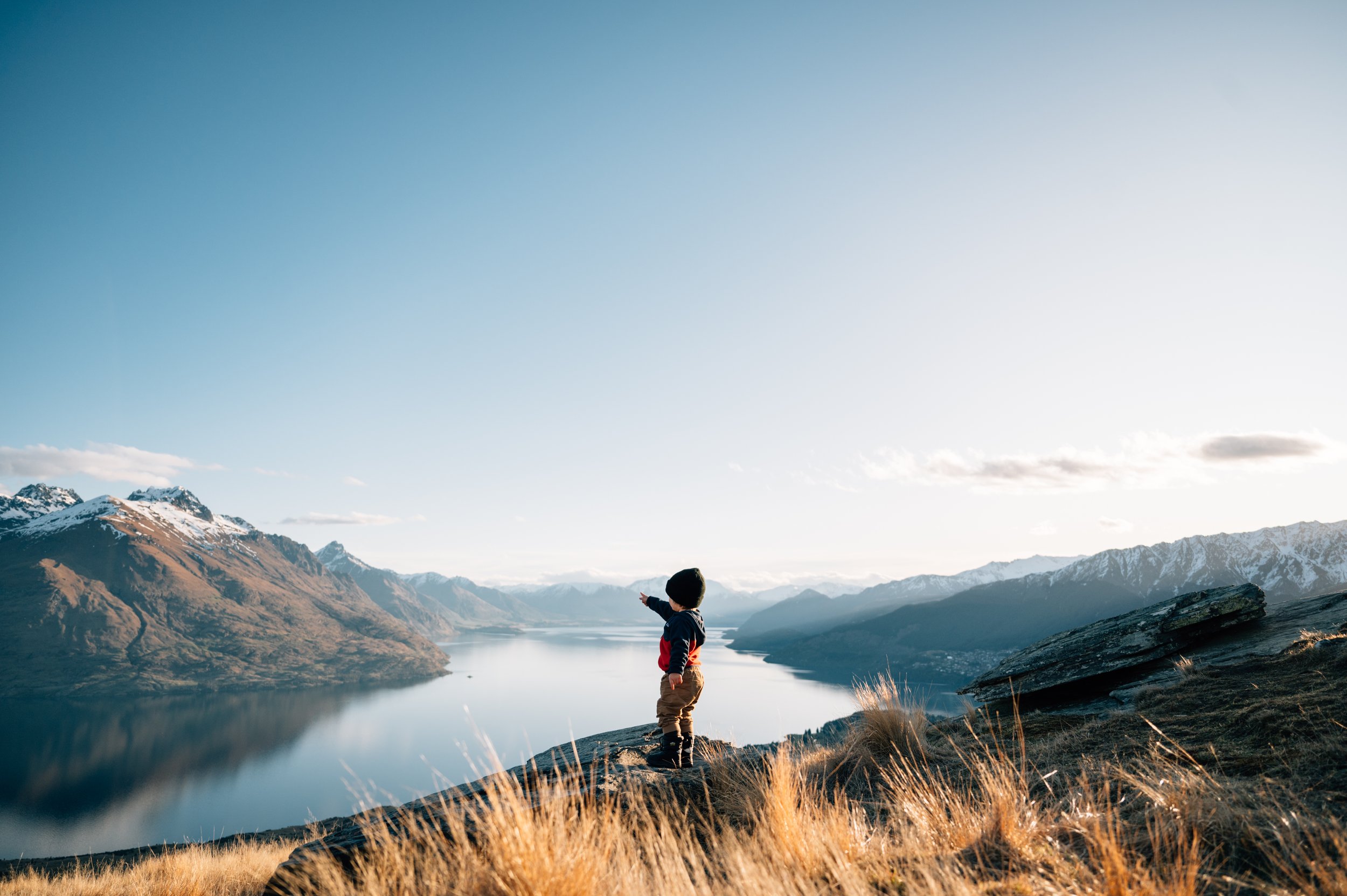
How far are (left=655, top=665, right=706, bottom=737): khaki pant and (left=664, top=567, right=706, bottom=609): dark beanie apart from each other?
0.67 meters

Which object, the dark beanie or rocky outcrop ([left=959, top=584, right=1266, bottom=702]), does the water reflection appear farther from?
rocky outcrop ([left=959, top=584, right=1266, bottom=702])

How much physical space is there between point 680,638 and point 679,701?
660 millimetres

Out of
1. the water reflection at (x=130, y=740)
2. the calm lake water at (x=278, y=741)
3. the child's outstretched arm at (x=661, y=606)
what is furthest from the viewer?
the water reflection at (x=130, y=740)

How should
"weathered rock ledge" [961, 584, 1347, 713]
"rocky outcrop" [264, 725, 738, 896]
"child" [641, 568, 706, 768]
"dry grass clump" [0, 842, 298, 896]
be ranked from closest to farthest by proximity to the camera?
"rocky outcrop" [264, 725, 738, 896], "child" [641, 568, 706, 768], "dry grass clump" [0, 842, 298, 896], "weathered rock ledge" [961, 584, 1347, 713]

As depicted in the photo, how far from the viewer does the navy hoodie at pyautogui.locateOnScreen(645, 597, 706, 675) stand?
18.5 feet

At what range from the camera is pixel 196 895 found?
18.0ft

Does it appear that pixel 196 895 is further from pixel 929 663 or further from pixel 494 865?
pixel 929 663

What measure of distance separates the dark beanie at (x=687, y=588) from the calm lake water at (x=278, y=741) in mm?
37709

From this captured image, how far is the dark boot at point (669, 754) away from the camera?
216 inches

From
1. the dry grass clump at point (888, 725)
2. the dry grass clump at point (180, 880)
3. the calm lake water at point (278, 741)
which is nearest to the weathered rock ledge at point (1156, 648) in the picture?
the dry grass clump at point (888, 725)

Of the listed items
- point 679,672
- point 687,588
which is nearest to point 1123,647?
point 687,588

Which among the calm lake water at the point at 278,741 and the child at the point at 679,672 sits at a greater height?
the child at the point at 679,672

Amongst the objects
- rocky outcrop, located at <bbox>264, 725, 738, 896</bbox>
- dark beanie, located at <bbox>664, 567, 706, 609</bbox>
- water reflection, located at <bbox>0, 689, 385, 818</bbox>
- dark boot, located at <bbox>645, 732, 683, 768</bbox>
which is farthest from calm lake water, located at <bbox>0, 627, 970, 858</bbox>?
dark beanie, located at <bbox>664, 567, 706, 609</bbox>

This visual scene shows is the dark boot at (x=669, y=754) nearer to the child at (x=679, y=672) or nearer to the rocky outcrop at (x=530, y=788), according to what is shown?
the child at (x=679, y=672)
